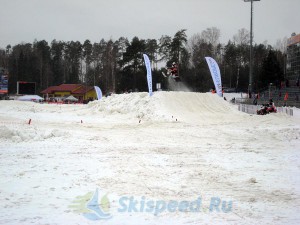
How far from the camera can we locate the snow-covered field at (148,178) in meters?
5.27

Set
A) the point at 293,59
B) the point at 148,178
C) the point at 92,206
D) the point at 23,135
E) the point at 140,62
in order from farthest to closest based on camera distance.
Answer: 1. the point at 140,62
2. the point at 293,59
3. the point at 23,135
4. the point at 148,178
5. the point at 92,206

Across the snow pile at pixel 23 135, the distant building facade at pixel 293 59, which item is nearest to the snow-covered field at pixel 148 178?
the snow pile at pixel 23 135

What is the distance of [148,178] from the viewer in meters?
7.59

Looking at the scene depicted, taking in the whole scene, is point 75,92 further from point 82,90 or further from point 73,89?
point 82,90

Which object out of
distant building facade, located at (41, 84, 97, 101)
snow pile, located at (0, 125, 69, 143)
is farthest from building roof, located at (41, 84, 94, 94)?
snow pile, located at (0, 125, 69, 143)

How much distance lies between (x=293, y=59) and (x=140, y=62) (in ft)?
103

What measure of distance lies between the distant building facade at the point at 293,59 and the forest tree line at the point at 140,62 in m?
1.89

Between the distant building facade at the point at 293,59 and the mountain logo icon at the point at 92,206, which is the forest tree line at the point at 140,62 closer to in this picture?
the distant building facade at the point at 293,59

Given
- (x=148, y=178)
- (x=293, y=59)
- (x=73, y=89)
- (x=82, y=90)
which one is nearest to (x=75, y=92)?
(x=73, y=89)

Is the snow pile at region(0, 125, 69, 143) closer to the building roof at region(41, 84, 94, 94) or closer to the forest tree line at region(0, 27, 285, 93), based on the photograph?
the forest tree line at region(0, 27, 285, 93)

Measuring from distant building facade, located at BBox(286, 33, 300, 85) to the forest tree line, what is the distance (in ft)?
6.21

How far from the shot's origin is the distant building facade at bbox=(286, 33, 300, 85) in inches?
2121

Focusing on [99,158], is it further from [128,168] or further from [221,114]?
[221,114]

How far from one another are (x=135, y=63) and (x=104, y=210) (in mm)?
68096
